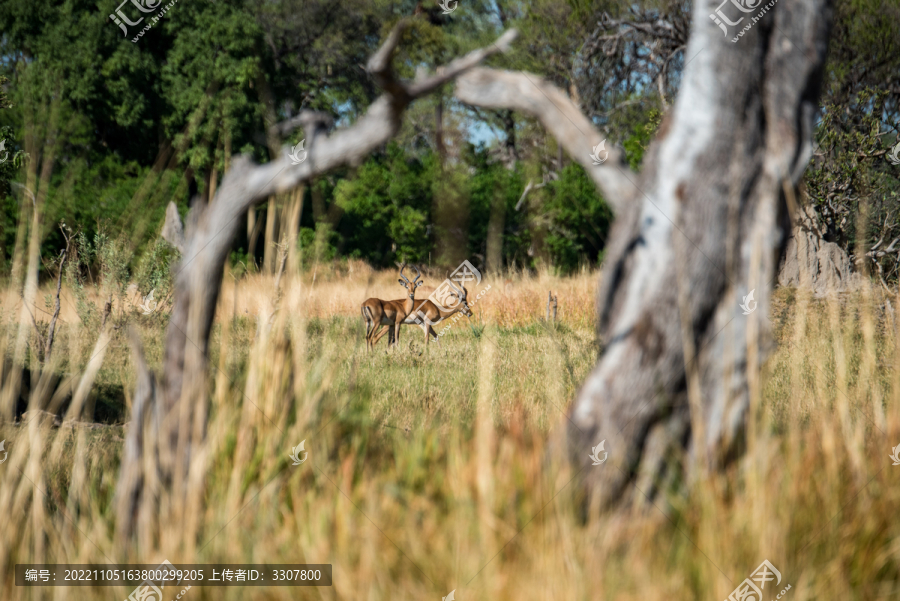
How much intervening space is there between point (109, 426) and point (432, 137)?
28.5 meters

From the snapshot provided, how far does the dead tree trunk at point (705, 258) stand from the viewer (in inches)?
95.2

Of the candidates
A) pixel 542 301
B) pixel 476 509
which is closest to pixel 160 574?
pixel 476 509

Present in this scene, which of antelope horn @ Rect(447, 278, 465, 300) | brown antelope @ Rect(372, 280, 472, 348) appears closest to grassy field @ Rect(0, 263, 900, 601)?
brown antelope @ Rect(372, 280, 472, 348)

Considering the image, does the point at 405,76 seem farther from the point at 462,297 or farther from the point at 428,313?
the point at 428,313

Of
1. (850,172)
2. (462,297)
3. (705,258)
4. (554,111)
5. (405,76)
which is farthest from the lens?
(405,76)

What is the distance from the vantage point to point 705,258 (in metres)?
2.43

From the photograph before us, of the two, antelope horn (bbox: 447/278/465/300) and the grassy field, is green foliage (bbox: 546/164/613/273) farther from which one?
the grassy field

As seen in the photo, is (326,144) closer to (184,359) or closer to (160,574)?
(184,359)

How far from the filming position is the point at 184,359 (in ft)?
8.24

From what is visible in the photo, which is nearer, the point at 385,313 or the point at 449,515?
the point at 449,515

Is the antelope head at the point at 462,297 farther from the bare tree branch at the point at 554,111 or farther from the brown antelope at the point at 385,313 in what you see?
the bare tree branch at the point at 554,111

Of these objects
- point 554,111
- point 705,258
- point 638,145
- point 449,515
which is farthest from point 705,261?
point 638,145

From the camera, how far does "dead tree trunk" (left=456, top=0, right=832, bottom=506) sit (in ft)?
7.93

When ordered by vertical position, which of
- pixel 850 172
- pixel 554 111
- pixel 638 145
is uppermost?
pixel 638 145
